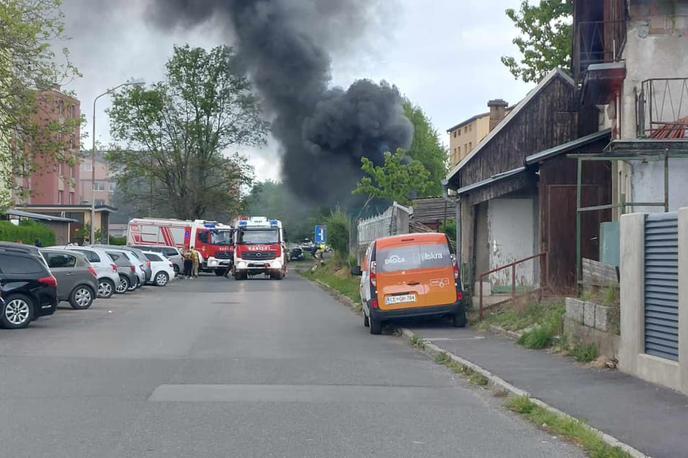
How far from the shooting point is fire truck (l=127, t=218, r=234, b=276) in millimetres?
56219

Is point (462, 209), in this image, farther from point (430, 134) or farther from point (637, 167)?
point (430, 134)

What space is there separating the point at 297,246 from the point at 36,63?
189 ft

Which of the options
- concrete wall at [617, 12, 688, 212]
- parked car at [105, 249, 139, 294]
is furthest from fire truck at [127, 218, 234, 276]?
concrete wall at [617, 12, 688, 212]

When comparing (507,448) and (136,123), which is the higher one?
(136,123)

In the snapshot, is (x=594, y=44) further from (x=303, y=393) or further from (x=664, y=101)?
(x=303, y=393)

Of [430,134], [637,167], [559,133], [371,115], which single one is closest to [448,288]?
[637,167]

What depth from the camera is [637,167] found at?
662 inches

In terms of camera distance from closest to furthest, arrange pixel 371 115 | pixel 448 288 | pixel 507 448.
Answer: pixel 507 448
pixel 448 288
pixel 371 115

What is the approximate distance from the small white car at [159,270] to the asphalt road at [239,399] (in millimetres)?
22215

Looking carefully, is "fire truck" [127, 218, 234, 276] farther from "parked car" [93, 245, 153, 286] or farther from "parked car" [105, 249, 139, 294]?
"parked car" [105, 249, 139, 294]

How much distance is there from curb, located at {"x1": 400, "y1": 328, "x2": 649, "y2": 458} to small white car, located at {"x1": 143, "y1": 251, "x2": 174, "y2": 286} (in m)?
24.9

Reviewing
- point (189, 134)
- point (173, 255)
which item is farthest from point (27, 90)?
point (189, 134)

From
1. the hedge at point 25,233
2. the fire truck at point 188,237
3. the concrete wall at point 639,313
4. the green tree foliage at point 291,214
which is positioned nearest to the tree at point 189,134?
the green tree foliage at point 291,214

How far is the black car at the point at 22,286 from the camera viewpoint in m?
18.9
